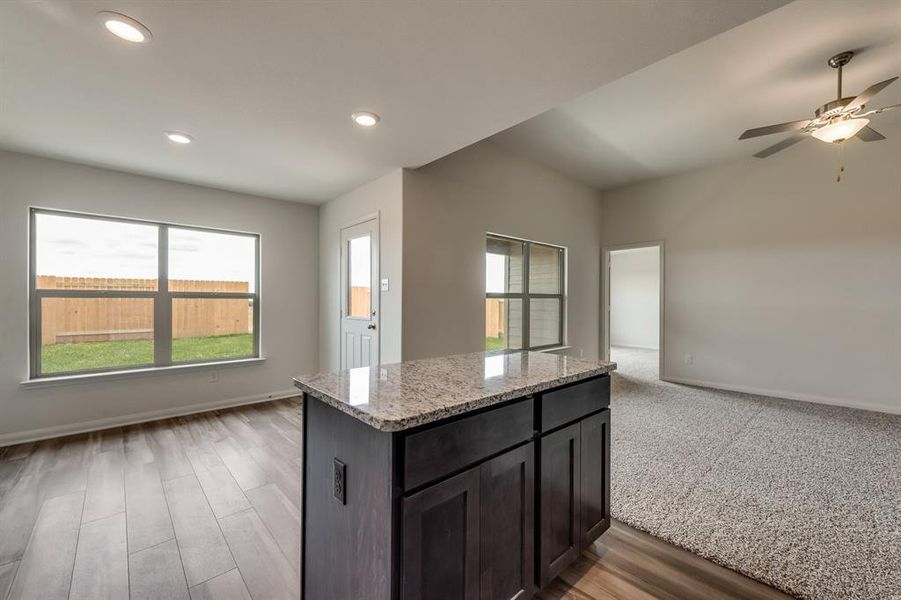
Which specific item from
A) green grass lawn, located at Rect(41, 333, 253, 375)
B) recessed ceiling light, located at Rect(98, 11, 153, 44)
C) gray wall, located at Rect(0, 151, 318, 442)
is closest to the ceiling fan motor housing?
recessed ceiling light, located at Rect(98, 11, 153, 44)

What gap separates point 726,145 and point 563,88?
3.24 meters

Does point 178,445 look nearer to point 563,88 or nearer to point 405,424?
point 405,424

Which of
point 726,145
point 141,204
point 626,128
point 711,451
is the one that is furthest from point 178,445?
point 726,145

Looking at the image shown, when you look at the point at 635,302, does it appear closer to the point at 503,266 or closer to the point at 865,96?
the point at 503,266

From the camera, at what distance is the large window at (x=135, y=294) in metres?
3.28

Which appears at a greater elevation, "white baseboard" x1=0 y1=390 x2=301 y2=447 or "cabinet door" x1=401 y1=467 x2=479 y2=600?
"cabinet door" x1=401 y1=467 x2=479 y2=600

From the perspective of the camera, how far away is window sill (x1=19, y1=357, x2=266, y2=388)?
3.15m

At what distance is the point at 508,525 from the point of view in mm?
1289

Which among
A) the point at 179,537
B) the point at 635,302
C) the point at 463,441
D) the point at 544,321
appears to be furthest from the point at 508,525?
the point at 635,302

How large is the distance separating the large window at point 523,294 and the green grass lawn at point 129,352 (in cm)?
298

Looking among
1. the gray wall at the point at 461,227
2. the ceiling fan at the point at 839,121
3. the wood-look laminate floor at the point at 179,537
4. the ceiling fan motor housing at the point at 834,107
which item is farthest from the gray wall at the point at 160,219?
the ceiling fan motor housing at the point at 834,107

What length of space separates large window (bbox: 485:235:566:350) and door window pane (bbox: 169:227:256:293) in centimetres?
289

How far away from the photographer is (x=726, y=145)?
4062mm

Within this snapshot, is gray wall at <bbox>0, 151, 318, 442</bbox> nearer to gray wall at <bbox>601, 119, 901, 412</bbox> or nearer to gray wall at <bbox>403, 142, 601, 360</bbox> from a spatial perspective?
gray wall at <bbox>403, 142, 601, 360</bbox>
